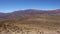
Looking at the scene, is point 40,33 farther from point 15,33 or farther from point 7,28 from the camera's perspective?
point 7,28

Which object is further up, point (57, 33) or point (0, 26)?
point (0, 26)

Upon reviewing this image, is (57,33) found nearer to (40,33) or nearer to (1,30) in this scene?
(40,33)

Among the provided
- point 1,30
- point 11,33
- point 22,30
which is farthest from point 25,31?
point 1,30

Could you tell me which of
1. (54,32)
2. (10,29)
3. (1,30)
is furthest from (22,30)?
(54,32)

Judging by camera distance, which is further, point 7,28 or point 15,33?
point 7,28

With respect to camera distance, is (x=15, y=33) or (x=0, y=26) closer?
(x=15, y=33)

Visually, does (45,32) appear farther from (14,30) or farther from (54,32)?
(14,30)

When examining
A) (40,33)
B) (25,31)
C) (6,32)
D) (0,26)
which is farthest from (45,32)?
(0,26)
